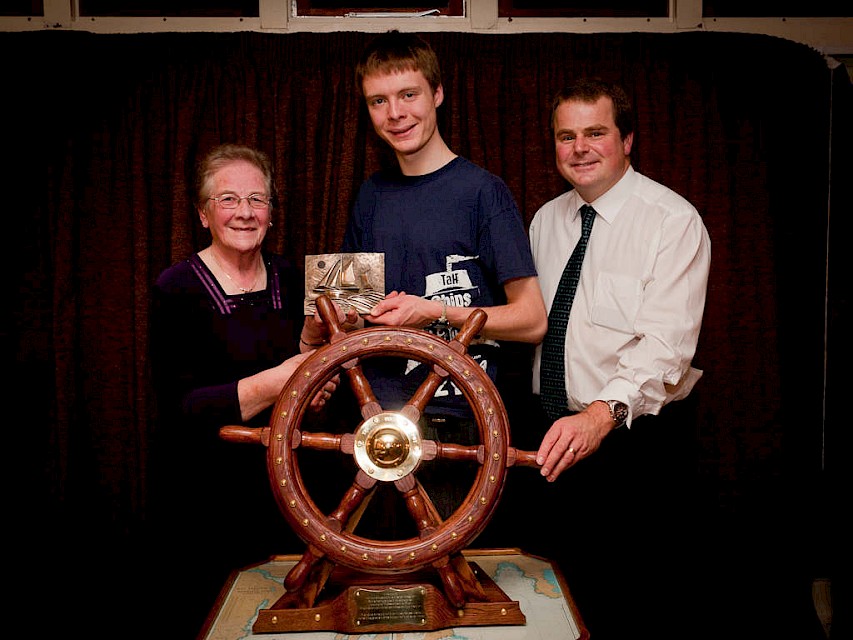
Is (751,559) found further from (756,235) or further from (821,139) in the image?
(821,139)

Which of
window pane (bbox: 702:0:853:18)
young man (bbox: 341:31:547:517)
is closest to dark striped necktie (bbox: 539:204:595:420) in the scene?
young man (bbox: 341:31:547:517)

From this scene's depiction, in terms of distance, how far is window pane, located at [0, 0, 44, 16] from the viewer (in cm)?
258

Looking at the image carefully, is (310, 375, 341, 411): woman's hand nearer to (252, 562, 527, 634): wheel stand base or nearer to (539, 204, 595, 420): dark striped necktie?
(252, 562, 527, 634): wheel stand base

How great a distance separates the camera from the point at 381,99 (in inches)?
78.2

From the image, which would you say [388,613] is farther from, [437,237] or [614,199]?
[614,199]

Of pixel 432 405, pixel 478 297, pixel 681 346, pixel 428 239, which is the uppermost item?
pixel 428 239

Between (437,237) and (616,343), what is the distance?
592 mm

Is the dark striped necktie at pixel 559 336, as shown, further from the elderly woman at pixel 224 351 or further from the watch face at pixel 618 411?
the elderly woman at pixel 224 351

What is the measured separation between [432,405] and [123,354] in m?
1.25

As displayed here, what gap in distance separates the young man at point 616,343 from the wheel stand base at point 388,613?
0.42 meters

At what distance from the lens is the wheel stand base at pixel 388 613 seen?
65.5 inches

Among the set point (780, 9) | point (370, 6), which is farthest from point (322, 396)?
point (780, 9)

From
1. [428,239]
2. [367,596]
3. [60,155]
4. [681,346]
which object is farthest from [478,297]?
[60,155]

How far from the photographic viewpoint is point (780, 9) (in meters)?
2.66
